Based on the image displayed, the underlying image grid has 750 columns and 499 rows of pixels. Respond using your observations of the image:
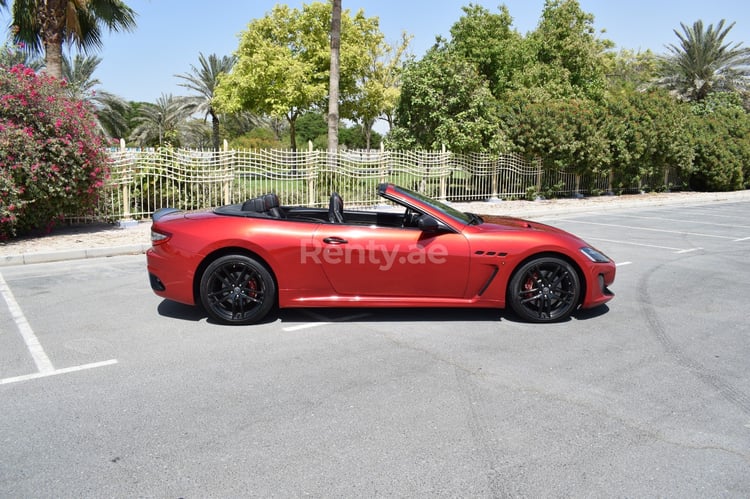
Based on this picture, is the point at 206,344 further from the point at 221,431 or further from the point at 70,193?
the point at 70,193

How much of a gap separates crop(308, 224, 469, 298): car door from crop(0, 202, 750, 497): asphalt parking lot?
1.36ft

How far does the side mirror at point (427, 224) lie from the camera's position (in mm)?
5379

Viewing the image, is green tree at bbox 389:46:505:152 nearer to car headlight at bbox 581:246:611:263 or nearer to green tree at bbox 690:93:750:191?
green tree at bbox 690:93:750:191

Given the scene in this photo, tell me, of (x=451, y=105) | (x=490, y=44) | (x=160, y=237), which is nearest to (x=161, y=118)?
(x=490, y=44)

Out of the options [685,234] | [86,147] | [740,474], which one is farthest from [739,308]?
[86,147]

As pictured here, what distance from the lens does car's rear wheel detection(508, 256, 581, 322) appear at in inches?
219

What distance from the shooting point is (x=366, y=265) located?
17.7ft

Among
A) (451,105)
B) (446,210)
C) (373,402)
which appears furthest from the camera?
(451,105)

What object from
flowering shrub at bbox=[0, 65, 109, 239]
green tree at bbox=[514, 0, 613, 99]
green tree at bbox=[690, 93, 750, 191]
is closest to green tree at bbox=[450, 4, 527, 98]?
green tree at bbox=[514, 0, 613, 99]

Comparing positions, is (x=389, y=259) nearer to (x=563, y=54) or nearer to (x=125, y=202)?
(x=125, y=202)

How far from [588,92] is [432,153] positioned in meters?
16.4

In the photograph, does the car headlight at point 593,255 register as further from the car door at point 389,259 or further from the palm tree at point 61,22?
the palm tree at point 61,22

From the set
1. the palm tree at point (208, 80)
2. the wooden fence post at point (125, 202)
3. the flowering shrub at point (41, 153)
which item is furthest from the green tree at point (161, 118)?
the flowering shrub at point (41, 153)

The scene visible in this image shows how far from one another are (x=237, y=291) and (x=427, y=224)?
72.9 inches
